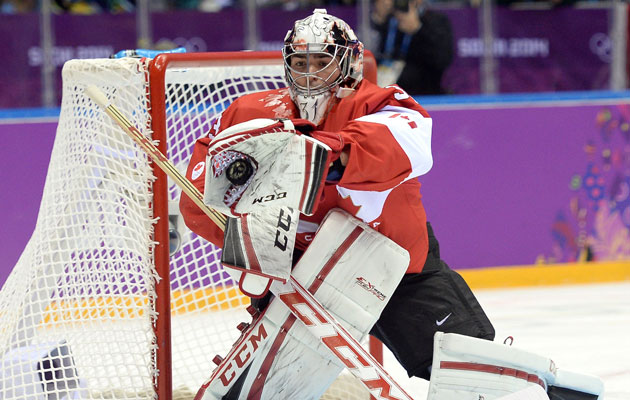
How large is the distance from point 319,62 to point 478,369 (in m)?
0.70

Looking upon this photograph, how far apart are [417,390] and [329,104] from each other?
1090mm

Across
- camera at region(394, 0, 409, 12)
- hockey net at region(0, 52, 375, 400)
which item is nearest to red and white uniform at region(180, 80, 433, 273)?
hockey net at region(0, 52, 375, 400)

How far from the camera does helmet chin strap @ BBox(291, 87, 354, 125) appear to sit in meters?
2.17

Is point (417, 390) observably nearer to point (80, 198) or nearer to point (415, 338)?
point (415, 338)

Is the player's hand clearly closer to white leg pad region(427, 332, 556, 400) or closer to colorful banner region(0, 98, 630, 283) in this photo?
colorful banner region(0, 98, 630, 283)

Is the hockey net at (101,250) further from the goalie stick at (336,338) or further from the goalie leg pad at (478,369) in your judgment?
the goalie leg pad at (478,369)

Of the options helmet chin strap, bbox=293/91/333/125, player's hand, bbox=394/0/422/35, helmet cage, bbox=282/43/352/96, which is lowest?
helmet chin strap, bbox=293/91/333/125

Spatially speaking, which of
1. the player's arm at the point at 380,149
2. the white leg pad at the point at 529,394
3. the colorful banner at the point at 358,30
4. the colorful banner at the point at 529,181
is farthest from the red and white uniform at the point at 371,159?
the colorful banner at the point at 358,30

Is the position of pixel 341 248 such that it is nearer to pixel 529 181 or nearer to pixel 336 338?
pixel 336 338

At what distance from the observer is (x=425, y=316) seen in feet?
7.29

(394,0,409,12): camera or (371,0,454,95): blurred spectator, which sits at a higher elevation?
(394,0,409,12): camera

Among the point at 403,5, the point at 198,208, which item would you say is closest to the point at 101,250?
the point at 198,208

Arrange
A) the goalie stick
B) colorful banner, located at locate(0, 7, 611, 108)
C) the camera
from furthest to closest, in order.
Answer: colorful banner, located at locate(0, 7, 611, 108), the camera, the goalie stick

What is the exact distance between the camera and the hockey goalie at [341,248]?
1.94m
